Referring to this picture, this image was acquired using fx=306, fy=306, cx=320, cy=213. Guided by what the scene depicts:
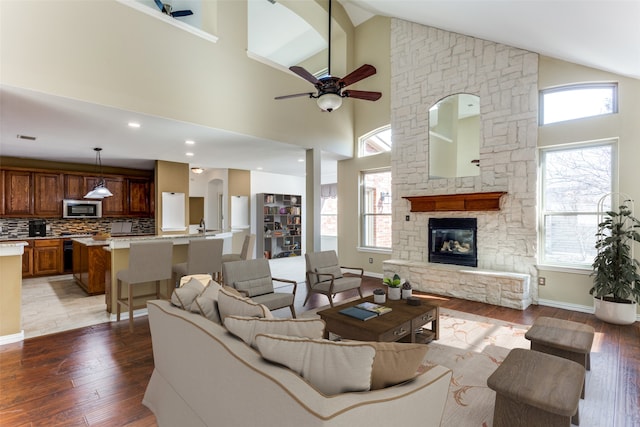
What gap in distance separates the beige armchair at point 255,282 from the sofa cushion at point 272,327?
2.03 metres

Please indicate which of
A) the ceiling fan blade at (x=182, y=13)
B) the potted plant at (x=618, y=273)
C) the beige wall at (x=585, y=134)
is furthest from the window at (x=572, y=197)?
the ceiling fan blade at (x=182, y=13)

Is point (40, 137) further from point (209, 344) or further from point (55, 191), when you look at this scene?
point (209, 344)

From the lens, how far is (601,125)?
423 centimetres

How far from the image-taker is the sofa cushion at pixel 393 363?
122 centimetres

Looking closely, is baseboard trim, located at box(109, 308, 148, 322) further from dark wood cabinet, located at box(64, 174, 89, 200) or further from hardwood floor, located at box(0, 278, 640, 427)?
dark wood cabinet, located at box(64, 174, 89, 200)

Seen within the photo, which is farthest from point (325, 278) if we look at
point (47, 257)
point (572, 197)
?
point (47, 257)

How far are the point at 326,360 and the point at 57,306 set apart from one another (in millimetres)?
5385

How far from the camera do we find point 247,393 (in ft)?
3.95

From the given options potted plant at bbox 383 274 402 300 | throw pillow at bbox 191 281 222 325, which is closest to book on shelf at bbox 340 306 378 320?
potted plant at bbox 383 274 402 300

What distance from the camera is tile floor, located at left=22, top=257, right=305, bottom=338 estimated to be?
3.87 metres

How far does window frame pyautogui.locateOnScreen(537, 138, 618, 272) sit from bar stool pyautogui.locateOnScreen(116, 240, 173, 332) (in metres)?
5.48

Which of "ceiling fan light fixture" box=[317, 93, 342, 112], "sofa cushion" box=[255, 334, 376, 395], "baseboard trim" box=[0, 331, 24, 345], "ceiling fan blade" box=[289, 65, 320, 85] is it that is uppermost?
"ceiling fan blade" box=[289, 65, 320, 85]

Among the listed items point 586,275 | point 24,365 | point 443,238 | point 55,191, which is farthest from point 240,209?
point 586,275

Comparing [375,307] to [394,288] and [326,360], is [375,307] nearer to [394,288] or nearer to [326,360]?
[394,288]
